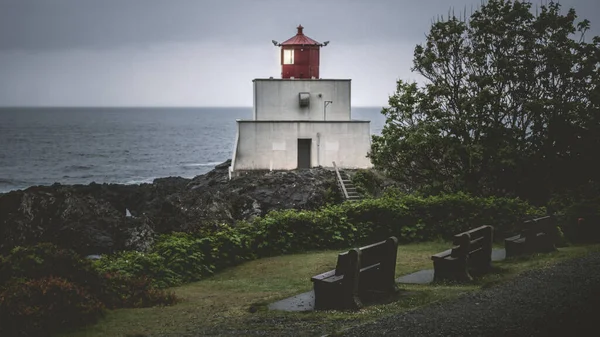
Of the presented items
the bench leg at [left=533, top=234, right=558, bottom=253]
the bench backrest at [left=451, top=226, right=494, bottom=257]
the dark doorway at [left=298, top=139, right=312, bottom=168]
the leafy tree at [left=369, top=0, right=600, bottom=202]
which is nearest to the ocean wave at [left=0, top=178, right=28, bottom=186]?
the dark doorway at [left=298, top=139, right=312, bottom=168]

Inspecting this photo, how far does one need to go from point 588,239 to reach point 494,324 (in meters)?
9.02

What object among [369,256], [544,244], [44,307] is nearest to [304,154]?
[544,244]

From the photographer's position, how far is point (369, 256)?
12.5 metres

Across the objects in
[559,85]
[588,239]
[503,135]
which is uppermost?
[559,85]

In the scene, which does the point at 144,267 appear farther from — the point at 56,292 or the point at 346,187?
the point at 346,187

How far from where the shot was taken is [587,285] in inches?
462

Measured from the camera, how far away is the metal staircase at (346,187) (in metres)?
34.0

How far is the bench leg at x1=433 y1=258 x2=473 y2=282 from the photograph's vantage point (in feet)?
44.4

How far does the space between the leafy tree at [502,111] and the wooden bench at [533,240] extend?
23.1ft

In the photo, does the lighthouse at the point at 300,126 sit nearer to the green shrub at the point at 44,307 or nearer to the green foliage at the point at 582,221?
the green foliage at the point at 582,221

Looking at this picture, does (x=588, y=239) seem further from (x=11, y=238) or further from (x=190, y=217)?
(x=11, y=238)

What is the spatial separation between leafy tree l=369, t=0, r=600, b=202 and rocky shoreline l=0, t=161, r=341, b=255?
23.0ft

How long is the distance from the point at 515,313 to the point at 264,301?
436 centimetres

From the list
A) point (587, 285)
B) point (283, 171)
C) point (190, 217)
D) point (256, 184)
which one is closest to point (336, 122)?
point (283, 171)
